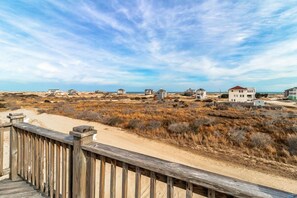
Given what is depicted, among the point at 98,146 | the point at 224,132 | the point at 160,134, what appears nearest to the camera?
the point at 98,146

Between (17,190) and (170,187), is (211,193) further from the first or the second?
(17,190)

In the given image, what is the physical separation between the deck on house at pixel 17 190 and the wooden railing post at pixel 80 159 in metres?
1.15

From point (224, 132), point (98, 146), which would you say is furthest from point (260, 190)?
point (224, 132)

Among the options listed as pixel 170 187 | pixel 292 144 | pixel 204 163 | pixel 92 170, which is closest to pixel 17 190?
pixel 92 170

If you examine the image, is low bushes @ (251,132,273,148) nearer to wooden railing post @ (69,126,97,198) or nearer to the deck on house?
wooden railing post @ (69,126,97,198)

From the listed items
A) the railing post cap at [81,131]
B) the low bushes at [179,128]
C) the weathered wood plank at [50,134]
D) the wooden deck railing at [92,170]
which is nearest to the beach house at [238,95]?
the low bushes at [179,128]

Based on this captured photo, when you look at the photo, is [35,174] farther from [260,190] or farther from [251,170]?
[251,170]

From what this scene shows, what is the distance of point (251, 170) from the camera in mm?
7086

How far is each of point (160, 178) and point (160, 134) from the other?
11034 mm

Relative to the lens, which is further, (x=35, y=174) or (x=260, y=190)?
(x=35, y=174)

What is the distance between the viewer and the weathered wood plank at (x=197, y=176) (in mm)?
1267

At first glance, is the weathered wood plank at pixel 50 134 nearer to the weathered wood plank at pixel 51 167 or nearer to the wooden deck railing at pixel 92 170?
the wooden deck railing at pixel 92 170

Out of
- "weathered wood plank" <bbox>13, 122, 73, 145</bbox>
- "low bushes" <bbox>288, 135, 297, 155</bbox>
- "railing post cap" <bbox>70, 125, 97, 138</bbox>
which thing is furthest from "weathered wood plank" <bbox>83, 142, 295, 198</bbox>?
"low bushes" <bbox>288, 135, 297, 155</bbox>

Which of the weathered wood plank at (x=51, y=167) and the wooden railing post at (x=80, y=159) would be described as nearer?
the wooden railing post at (x=80, y=159)
